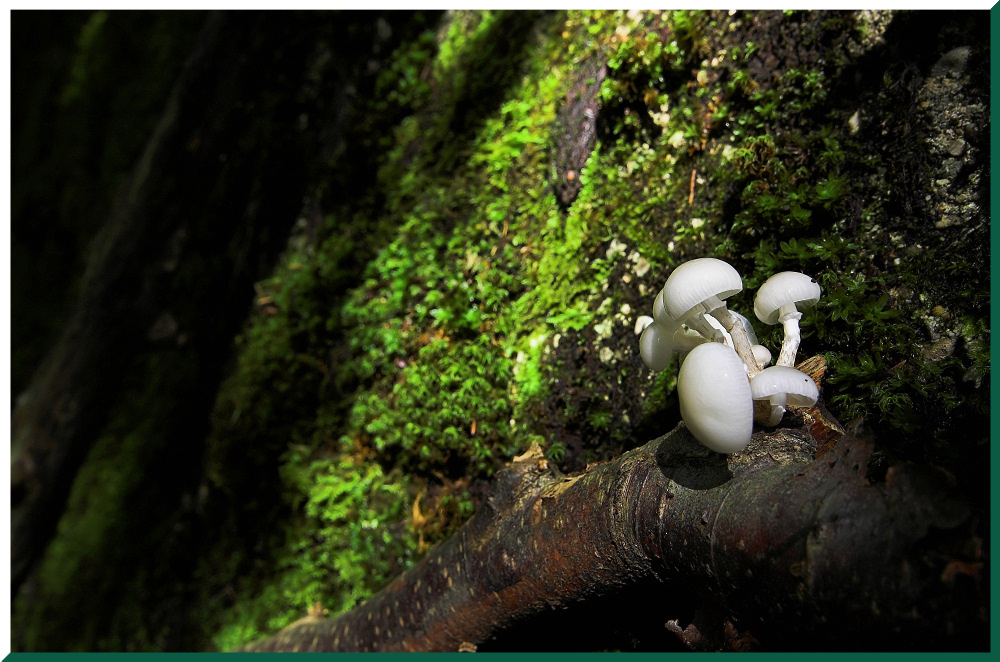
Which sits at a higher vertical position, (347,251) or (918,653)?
(347,251)

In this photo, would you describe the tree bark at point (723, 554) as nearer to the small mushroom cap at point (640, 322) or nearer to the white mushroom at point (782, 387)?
the white mushroom at point (782, 387)

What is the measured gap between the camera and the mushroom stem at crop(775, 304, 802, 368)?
4.77 feet

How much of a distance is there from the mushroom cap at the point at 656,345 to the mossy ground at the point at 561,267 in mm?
378

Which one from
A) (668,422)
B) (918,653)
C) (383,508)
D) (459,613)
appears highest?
(668,422)

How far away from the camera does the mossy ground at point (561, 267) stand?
1597 mm

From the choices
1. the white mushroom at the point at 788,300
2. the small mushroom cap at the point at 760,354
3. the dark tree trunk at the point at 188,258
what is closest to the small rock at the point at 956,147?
the white mushroom at the point at 788,300

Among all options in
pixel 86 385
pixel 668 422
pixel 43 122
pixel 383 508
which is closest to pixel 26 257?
pixel 43 122

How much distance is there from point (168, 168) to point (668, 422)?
343 centimetres

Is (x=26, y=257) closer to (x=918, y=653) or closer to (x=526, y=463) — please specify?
(x=526, y=463)

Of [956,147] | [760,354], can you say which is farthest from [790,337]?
[956,147]

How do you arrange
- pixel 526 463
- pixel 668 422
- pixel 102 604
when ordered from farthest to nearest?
pixel 102 604 → pixel 526 463 → pixel 668 422

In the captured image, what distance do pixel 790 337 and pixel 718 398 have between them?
0.43 metres

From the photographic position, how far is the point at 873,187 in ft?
5.61

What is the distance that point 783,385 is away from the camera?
4.16 ft
